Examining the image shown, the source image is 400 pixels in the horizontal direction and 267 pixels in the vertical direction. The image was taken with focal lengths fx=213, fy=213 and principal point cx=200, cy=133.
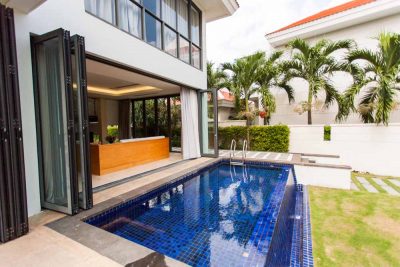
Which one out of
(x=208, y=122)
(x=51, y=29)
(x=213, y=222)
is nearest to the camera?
(x=51, y=29)

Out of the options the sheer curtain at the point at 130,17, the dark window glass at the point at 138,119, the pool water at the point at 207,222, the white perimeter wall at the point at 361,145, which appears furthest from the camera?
the dark window glass at the point at 138,119

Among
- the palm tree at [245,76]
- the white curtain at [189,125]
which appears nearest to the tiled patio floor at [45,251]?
the white curtain at [189,125]

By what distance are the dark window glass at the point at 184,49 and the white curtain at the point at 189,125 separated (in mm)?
1253

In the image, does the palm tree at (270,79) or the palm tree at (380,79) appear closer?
the palm tree at (380,79)

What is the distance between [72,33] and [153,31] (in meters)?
3.01

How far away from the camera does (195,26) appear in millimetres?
9203

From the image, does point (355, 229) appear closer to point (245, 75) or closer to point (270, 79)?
point (270, 79)

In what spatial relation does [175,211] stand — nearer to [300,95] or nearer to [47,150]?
[47,150]

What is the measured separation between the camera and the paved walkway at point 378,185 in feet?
21.2

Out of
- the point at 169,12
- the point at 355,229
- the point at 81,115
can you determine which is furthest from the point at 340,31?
the point at 81,115

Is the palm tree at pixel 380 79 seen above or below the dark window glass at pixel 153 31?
below

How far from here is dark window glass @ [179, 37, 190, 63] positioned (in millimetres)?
8203

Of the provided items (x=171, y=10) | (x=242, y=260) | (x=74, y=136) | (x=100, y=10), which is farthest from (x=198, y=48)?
(x=242, y=260)

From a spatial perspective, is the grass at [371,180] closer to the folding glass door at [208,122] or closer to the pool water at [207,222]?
the pool water at [207,222]
